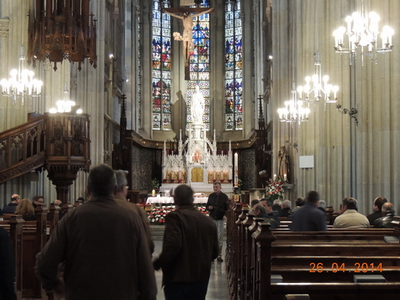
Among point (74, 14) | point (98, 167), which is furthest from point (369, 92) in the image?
point (98, 167)

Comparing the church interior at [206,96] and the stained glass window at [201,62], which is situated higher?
the stained glass window at [201,62]

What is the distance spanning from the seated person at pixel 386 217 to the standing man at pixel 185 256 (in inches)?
142

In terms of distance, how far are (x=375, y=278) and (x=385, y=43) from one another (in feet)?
18.9

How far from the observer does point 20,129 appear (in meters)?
12.3

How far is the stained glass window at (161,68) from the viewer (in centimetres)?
3397

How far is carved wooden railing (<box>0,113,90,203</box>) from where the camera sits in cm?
1233

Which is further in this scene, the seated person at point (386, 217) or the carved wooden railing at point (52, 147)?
the carved wooden railing at point (52, 147)

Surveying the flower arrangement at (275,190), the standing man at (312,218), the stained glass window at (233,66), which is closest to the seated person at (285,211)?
the standing man at (312,218)

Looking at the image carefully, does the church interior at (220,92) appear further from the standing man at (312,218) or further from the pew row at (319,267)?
the pew row at (319,267)

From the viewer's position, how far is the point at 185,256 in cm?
458

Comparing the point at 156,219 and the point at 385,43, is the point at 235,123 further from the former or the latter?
the point at 385,43

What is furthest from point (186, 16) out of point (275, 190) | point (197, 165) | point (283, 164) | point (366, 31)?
point (366, 31)
